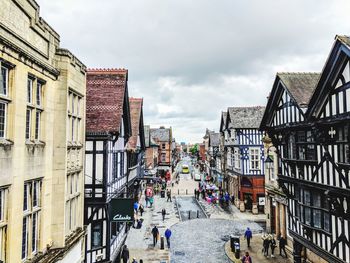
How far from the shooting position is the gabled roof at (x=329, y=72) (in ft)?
35.0

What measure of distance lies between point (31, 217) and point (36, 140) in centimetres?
203

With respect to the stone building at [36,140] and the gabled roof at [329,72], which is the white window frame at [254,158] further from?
the stone building at [36,140]

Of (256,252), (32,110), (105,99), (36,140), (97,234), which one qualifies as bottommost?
(256,252)

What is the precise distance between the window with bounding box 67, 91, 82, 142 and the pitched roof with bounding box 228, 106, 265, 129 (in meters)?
24.8

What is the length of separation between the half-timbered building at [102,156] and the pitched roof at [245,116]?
789 inches

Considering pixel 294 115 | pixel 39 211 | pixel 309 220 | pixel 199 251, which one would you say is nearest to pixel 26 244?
pixel 39 211

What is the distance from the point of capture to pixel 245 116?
3525 cm

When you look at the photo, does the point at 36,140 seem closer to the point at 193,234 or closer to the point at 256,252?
the point at 256,252

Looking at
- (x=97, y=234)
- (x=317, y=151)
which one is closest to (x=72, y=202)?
(x=97, y=234)

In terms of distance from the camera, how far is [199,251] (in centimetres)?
2064

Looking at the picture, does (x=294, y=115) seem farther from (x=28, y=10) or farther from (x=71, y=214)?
(x=28, y=10)

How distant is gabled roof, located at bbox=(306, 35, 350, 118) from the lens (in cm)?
1066


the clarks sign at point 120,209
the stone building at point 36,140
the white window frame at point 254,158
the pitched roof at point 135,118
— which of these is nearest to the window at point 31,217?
the stone building at point 36,140

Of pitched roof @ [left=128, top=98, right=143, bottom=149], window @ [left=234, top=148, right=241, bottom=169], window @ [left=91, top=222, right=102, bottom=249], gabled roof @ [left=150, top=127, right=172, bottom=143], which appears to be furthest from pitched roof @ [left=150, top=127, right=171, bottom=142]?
window @ [left=91, top=222, right=102, bottom=249]
